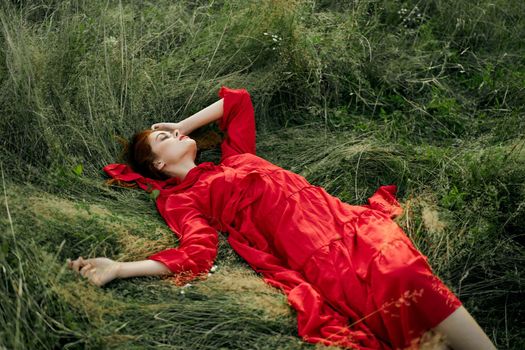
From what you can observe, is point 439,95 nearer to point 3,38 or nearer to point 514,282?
point 514,282

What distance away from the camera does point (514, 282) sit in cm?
295

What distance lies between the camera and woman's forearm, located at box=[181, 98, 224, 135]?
3.83m

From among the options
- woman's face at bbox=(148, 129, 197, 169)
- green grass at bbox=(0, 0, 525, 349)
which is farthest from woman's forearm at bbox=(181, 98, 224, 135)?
green grass at bbox=(0, 0, 525, 349)

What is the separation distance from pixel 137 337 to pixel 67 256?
646 millimetres

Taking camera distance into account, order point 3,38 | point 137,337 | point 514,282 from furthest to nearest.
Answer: point 3,38
point 514,282
point 137,337

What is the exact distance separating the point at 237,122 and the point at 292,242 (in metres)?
1.12

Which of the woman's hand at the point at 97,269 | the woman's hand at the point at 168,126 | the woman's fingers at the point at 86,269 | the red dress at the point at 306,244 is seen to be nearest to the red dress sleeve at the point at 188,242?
the red dress at the point at 306,244

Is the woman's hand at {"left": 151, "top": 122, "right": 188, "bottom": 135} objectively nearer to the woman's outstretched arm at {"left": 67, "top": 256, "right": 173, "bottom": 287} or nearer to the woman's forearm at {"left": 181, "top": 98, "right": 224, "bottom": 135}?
the woman's forearm at {"left": 181, "top": 98, "right": 224, "bottom": 135}

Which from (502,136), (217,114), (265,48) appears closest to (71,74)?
(217,114)

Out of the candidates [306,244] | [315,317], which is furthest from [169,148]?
[315,317]

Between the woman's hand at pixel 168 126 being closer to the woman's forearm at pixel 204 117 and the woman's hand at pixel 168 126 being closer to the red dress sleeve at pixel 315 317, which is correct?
the woman's forearm at pixel 204 117

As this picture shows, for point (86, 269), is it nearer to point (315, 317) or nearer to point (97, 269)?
point (97, 269)

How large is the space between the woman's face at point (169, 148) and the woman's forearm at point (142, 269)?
85 centimetres

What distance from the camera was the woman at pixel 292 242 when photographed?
255 cm
